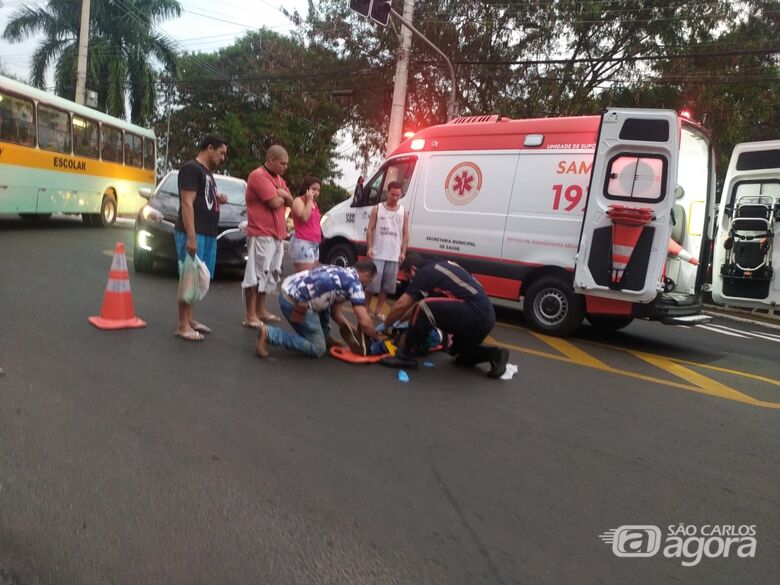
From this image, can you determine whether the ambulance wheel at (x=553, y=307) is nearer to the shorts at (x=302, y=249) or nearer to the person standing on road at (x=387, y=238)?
the person standing on road at (x=387, y=238)

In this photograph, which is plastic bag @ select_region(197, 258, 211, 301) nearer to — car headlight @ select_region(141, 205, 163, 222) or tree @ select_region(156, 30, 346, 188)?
car headlight @ select_region(141, 205, 163, 222)

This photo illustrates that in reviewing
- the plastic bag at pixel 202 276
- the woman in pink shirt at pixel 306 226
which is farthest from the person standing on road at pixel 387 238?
the plastic bag at pixel 202 276

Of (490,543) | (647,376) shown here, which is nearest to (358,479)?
(490,543)

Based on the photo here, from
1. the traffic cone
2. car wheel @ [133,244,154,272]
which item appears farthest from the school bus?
the traffic cone

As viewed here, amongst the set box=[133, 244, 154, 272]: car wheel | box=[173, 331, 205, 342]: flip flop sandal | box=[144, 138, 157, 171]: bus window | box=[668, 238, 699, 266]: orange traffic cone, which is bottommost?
box=[173, 331, 205, 342]: flip flop sandal

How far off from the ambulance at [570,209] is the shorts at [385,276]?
1.27 meters

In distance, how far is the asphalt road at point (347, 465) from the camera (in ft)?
8.02

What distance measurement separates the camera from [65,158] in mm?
14133

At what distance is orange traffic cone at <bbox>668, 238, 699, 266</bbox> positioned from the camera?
290 inches

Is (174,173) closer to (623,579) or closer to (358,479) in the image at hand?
(358,479)

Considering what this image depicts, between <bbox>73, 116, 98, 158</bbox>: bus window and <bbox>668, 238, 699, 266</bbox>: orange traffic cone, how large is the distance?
1311cm

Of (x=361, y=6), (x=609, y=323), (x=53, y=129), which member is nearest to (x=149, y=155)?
(x=53, y=129)

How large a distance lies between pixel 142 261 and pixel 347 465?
674 cm

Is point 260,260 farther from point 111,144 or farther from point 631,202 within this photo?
point 111,144
